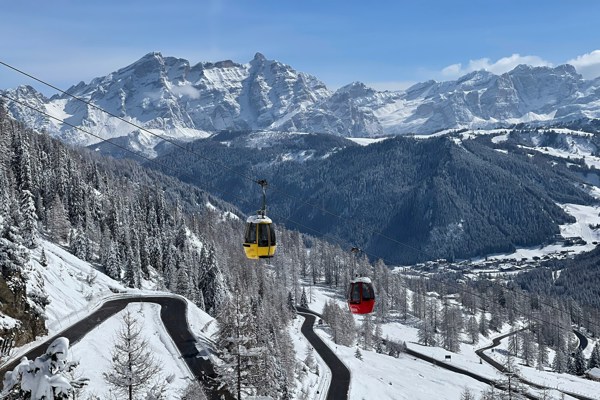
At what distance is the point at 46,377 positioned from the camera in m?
20.2

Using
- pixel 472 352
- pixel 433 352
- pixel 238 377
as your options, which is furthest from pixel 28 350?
pixel 472 352

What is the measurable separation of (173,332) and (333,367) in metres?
38.1

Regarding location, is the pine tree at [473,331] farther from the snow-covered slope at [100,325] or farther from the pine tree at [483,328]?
the snow-covered slope at [100,325]

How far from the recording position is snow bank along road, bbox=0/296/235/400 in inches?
1953

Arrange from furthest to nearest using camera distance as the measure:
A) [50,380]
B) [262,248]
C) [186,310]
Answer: [186,310] → [262,248] → [50,380]

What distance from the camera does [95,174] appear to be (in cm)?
15512

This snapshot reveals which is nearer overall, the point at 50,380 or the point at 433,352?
the point at 50,380

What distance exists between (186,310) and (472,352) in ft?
365

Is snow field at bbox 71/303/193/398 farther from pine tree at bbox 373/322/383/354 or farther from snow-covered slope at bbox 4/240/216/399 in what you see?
pine tree at bbox 373/322/383/354

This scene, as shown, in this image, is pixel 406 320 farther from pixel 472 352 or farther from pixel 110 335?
pixel 110 335

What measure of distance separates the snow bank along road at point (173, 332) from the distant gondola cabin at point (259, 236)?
33.9 ft

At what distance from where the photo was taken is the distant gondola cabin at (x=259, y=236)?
40562 mm

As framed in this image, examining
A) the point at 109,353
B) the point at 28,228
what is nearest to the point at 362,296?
the point at 109,353

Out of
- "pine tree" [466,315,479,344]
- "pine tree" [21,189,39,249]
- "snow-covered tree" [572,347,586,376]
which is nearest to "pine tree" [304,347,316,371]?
"pine tree" [21,189,39,249]
